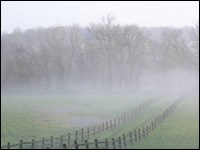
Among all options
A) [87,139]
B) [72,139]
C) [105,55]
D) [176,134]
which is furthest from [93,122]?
[105,55]

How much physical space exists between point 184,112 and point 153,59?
222 ft

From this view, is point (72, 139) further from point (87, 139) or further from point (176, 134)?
point (176, 134)

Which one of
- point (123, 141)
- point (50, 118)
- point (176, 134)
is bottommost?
point (50, 118)

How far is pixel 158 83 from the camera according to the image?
127 m

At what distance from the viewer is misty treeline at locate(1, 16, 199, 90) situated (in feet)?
364

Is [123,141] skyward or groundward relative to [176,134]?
skyward

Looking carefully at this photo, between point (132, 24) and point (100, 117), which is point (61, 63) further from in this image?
point (100, 117)

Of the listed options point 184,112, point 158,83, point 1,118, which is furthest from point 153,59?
point 1,118

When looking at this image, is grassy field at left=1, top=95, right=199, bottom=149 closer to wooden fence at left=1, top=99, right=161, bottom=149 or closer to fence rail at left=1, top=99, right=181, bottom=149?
fence rail at left=1, top=99, right=181, bottom=149

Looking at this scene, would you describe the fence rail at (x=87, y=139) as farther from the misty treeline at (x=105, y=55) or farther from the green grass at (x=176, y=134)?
the misty treeline at (x=105, y=55)

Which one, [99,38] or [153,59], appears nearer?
[99,38]

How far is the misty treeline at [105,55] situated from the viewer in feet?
364

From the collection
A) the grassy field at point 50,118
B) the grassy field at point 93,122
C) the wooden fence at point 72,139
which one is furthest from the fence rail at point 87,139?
the grassy field at point 50,118

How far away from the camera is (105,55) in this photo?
117938mm
